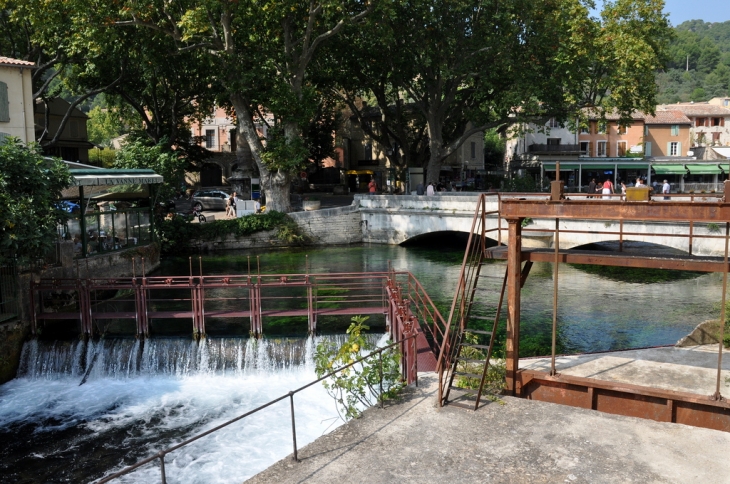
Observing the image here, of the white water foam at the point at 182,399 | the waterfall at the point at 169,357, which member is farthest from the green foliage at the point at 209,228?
the white water foam at the point at 182,399

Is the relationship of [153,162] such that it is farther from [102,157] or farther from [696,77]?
[696,77]

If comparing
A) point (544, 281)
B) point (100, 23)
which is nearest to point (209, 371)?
point (544, 281)

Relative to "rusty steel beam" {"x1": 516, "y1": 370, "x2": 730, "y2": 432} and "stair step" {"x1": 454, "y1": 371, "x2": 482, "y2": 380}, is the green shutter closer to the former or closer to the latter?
"stair step" {"x1": 454, "y1": 371, "x2": 482, "y2": 380}

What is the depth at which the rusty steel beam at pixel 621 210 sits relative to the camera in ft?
37.9

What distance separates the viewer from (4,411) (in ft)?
54.7

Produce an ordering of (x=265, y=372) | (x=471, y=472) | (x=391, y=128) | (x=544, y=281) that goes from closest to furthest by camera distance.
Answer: (x=471, y=472), (x=265, y=372), (x=544, y=281), (x=391, y=128)

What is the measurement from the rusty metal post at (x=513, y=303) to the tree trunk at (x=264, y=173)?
28.3 metres

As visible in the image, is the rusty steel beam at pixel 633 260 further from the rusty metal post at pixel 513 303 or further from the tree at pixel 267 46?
the tree at pixel 267 46

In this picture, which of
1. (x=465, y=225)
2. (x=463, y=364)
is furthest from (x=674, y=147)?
(x=463, y=364)

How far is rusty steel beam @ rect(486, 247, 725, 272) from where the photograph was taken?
12.3 meters

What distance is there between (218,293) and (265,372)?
8666 millimetres

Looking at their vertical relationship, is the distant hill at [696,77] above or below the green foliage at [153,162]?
above

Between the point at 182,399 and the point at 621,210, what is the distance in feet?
36.2

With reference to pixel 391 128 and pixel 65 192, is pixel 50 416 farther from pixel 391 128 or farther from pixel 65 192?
pixel 391 128
